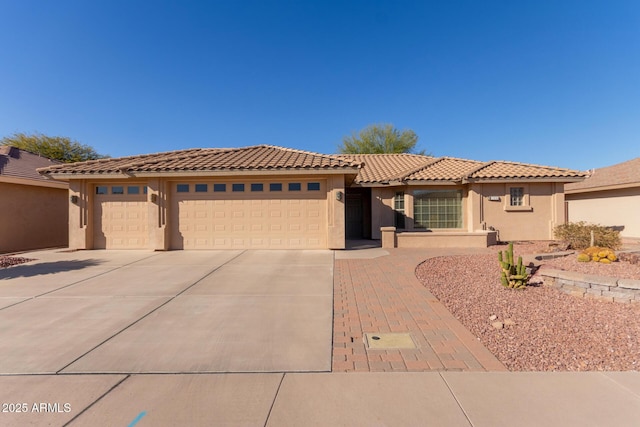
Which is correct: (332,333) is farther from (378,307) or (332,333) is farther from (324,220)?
(324,220)

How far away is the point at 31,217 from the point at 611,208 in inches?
1230

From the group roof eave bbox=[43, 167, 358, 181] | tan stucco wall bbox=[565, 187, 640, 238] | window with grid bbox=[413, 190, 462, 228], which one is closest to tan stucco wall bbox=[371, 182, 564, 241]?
window with grid bbox=[413, 190, 462, 228]

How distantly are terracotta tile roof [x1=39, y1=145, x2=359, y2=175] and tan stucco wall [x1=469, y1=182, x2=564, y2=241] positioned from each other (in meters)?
7.29

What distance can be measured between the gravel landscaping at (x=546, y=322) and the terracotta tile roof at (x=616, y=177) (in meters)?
12.5

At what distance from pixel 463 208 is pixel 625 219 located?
365 inches

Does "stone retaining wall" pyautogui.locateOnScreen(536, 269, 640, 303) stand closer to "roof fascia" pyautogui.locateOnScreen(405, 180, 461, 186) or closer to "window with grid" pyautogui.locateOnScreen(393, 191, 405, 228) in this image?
"roof fascia" pyautogui.locateOnScreen(405, 180, 461, 186)

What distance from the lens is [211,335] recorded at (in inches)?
162

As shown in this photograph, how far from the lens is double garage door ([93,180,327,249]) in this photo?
11.9m

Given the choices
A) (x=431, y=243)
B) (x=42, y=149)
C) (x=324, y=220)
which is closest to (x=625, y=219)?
(x=431, y=243)

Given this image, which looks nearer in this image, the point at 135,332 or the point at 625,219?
the point at 135,332

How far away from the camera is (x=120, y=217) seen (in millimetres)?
12422

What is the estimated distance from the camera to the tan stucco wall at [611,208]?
15.1 m

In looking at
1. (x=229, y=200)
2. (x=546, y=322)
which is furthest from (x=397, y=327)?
(x=229, y=200)

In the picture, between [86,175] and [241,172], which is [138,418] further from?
[86,175]
